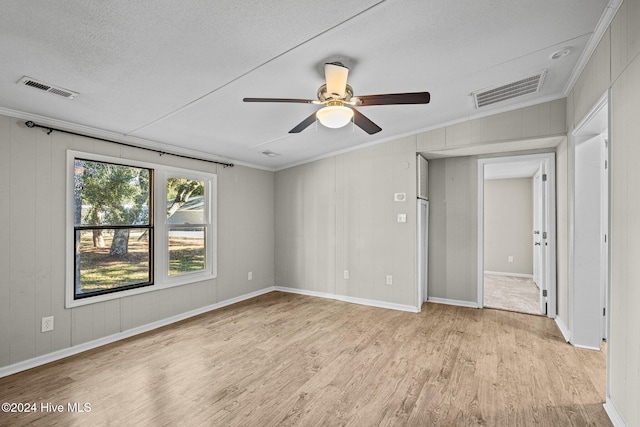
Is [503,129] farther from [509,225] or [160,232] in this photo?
[160,232]

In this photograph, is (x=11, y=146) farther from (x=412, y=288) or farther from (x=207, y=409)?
(x=412, y=288)

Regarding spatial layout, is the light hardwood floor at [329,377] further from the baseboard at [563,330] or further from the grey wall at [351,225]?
the grey wall at [351,225]

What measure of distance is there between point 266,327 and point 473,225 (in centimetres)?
333

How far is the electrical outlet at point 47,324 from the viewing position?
116 inches

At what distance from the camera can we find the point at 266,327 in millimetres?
3840

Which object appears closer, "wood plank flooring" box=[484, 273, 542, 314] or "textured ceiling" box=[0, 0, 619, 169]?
"textured ceiling" box=[0, 0, 619, 169]

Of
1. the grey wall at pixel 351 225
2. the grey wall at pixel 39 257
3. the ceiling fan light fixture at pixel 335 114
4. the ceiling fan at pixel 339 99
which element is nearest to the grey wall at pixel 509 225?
the grey wall at pixel 351 225

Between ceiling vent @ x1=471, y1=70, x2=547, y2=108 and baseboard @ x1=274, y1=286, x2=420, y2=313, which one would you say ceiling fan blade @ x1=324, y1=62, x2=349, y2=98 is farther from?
baseboard @ x1=274, y1=286, x2=420, y2=313

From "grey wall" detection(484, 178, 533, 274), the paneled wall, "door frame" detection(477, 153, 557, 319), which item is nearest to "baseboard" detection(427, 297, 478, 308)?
"door frame" detection(477, 153, 557, 319)

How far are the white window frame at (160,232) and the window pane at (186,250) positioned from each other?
0.22 ft

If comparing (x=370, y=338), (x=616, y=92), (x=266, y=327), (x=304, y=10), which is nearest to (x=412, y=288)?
(x=370, y=338)

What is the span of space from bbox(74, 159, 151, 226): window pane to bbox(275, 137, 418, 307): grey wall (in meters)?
2.51

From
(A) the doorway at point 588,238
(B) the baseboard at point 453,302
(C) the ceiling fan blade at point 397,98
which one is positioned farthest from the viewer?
(B) the baseboard at point 453,302

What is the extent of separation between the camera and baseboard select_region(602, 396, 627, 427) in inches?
76.5
